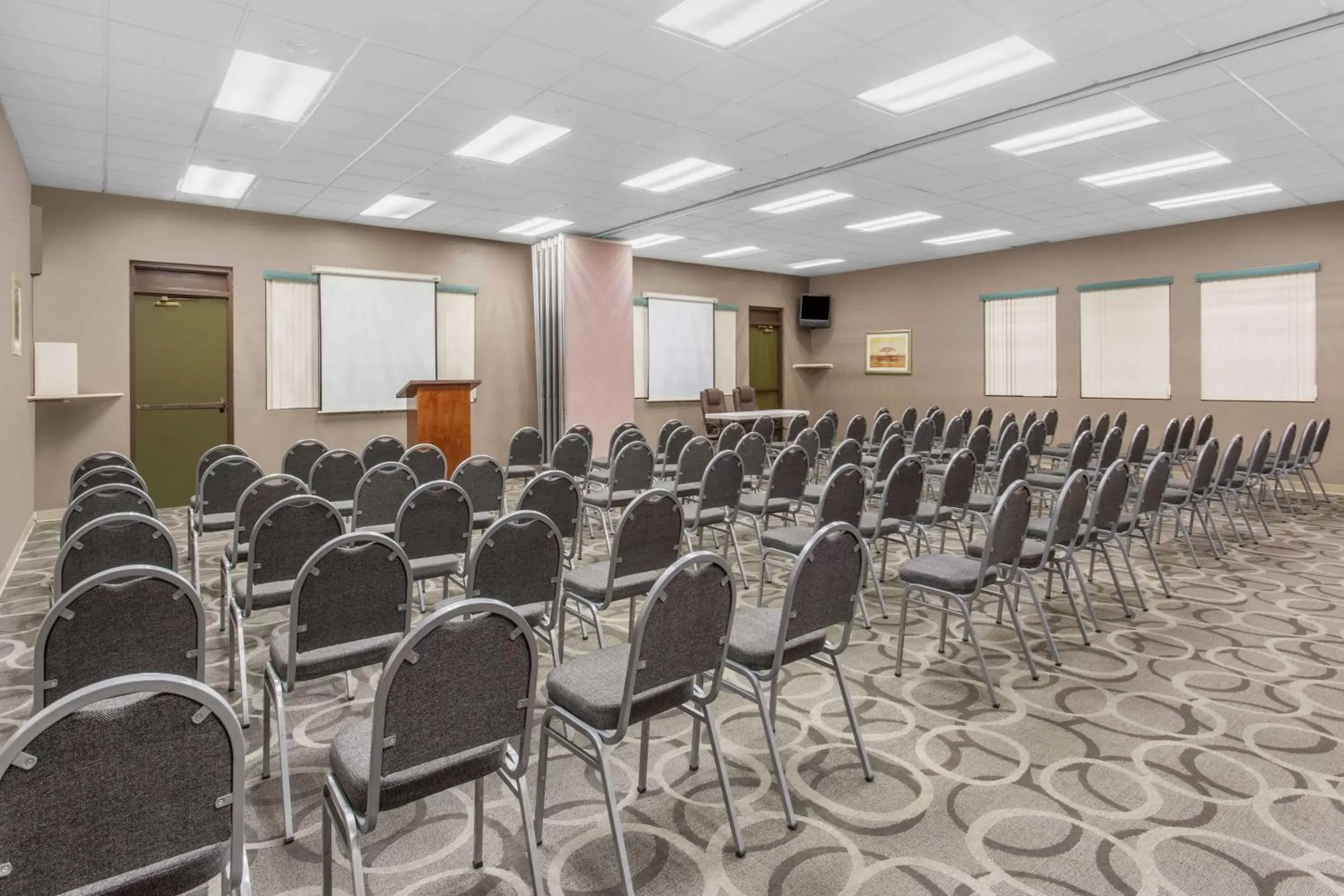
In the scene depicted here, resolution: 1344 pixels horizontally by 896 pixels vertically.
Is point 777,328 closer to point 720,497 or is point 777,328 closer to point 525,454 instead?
point 525,454

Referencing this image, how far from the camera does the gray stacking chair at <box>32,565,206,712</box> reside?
2.04 m

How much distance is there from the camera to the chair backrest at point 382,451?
6.40m

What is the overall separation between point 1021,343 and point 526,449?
9186mm

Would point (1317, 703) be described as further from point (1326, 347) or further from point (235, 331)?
point (235, 331)

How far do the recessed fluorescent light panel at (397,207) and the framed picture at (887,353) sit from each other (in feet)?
29.9

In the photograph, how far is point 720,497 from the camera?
208 inches

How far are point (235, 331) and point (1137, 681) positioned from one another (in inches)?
387

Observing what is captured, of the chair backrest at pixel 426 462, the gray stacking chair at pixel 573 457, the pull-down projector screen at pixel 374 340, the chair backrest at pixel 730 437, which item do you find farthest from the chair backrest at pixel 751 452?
the pull-down projector screen at pixel 374 340

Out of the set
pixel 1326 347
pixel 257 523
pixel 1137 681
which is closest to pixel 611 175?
pixel 257 523

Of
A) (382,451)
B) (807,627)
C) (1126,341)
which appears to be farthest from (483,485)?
(1126,341)

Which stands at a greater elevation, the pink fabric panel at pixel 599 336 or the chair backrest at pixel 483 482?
the pink fabric panel at pixel 599 336

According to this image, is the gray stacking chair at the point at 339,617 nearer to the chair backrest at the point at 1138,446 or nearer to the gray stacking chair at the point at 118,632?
the gray stacking chair at the point at 118,632

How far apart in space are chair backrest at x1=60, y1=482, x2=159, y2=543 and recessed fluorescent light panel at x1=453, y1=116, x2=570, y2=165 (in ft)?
13.3

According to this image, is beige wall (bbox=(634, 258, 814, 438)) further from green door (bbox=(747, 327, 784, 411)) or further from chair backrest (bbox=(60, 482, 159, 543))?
chair backrest (bbox=(60, 482, 159, 543))
